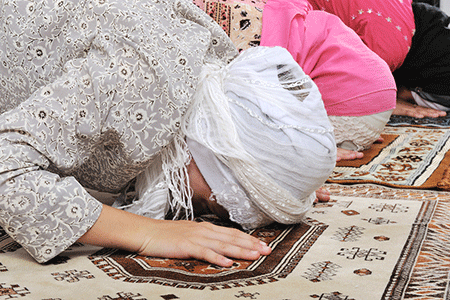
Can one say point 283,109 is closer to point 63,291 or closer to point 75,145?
point 75,145

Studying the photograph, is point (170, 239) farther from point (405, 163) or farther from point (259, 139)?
point (405, 163)

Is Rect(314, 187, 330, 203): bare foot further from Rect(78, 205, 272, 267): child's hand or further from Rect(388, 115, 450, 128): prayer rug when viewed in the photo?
Rect(388, 115, 450, 128): prayer rug

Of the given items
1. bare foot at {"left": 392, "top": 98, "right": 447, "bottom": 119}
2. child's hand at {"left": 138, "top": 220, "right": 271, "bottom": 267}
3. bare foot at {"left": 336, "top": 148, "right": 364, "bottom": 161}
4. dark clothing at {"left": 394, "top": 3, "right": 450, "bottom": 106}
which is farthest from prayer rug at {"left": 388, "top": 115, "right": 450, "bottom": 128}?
child's hand at {"left": 138, "top": 220, "right": 271, "bottom": 267}

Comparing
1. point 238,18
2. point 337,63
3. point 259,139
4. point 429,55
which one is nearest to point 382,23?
point 429,55

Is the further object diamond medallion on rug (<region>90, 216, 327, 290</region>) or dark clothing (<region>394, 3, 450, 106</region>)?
dark clothing (<region>394, 3, 450, 106</region>)

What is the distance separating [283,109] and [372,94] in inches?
36.3

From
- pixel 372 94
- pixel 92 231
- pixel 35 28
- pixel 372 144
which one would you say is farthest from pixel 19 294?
pixel 372 144

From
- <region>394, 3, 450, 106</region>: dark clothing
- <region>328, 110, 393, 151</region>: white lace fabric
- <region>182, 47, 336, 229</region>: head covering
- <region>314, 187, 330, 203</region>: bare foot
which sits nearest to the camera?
<region>182, 47, 336, 229</region>: head covering

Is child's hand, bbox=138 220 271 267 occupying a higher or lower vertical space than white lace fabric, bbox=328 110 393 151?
higher

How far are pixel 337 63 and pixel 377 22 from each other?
706 mm

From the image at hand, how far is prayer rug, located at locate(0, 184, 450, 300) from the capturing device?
2.72ft

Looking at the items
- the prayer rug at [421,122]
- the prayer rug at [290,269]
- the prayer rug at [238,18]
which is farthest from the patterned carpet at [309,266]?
the prayer rug at [421,122]

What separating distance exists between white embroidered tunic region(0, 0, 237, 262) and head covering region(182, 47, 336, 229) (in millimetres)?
72

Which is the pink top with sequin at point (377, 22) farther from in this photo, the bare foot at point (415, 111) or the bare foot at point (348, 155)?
the bare foot at point (348, 155)
